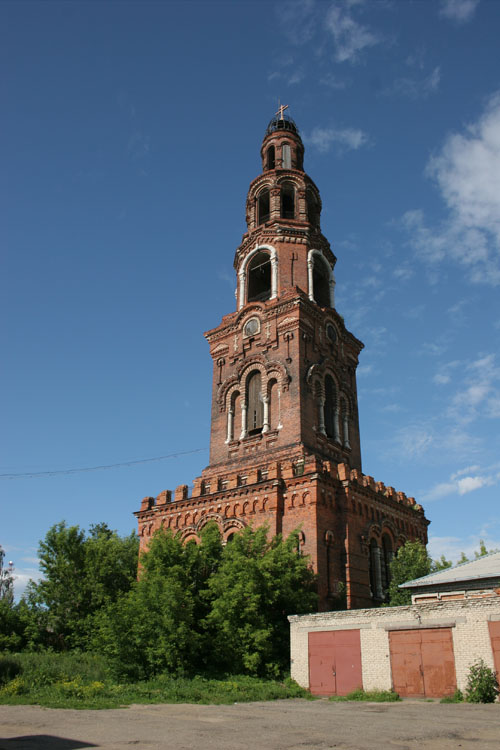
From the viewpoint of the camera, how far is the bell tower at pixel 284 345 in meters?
30.8

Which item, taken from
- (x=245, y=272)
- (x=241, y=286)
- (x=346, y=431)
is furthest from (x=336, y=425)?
(x=245, y=272)

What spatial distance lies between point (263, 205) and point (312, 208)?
11.1 ft

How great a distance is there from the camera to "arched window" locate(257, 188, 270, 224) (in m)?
38.7

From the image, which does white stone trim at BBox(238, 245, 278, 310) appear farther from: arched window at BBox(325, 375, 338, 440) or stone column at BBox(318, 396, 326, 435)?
stone column at BBox(318, 396, 326, 435)

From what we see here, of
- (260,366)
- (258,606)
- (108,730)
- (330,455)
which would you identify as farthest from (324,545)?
(108,730)

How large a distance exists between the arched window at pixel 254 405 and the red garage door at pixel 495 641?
52.4 feet

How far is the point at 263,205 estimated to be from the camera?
39.4m

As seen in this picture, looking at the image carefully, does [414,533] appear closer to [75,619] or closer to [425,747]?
[75,619]

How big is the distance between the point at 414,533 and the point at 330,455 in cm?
642

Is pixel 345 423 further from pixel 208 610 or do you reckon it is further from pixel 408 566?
pixel 208 610

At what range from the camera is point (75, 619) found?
28.2 metres

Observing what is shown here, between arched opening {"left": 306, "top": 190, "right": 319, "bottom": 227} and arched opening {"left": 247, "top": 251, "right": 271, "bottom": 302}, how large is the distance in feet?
15.9

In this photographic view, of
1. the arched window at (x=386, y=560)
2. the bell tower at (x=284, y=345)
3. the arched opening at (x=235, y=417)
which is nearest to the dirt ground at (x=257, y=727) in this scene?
the arched window at (x=386, y=560)

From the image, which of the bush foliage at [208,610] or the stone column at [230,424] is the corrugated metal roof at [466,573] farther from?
the stone column at [230,424]
